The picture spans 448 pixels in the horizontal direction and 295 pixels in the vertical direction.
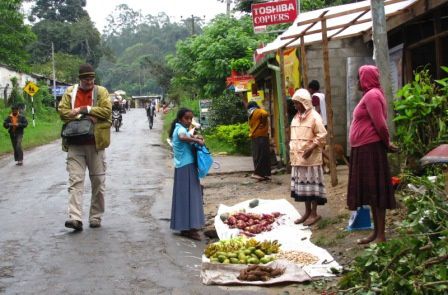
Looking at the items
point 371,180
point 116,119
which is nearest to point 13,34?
point 116,119

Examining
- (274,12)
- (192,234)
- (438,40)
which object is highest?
(274,12)

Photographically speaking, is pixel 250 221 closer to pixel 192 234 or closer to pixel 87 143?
pixel 192 234

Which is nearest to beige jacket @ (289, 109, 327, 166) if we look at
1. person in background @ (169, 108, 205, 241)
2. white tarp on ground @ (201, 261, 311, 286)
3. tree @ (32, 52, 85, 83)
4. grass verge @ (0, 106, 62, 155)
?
person in background @ (169, 108, 205, 241)

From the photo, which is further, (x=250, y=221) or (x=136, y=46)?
(x=136, y=46)

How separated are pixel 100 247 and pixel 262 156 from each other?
230 inches

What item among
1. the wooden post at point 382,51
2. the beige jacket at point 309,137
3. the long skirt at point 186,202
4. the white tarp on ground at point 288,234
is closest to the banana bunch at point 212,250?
the white tarp on ground at point 288,234

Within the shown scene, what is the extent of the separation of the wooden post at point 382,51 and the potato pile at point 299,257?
7.80 ft

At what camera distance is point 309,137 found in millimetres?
7664

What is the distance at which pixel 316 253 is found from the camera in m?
6.34

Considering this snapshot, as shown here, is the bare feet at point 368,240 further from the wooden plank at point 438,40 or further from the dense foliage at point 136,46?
the dense foliage at point 136,46

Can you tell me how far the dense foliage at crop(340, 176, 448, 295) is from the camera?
411 centimetres

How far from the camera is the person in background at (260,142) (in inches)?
486

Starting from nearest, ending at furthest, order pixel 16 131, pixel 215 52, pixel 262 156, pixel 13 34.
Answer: pixel 262 156, pixel 16 131, pixel 215 52, pixel 13 34

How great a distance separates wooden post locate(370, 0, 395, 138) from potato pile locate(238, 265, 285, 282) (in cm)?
300
